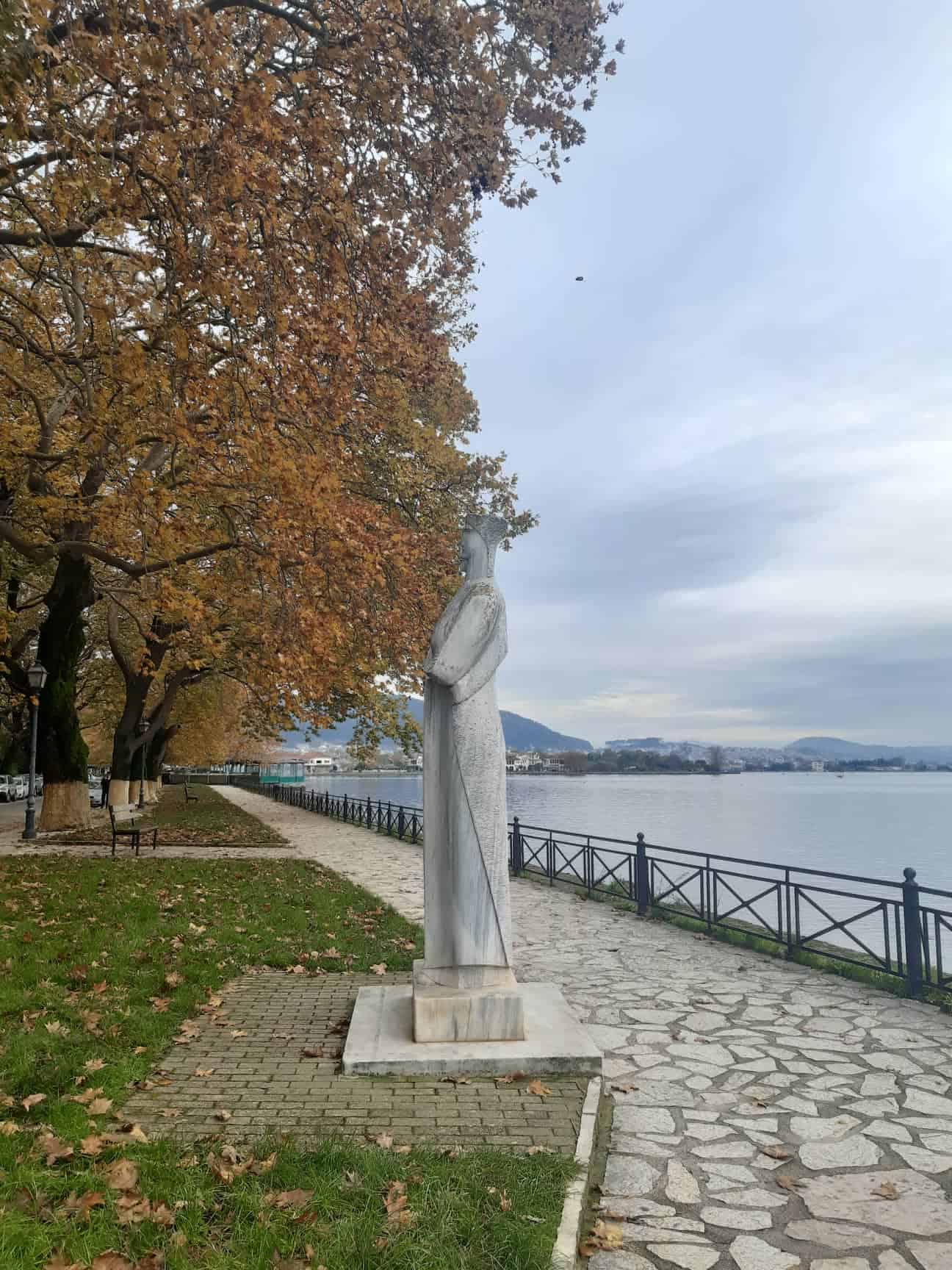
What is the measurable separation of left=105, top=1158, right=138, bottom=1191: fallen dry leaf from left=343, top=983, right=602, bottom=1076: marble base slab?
160 cm

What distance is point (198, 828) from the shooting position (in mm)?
25422

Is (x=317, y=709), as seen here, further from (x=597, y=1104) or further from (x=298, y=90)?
(x=597, y=1104)

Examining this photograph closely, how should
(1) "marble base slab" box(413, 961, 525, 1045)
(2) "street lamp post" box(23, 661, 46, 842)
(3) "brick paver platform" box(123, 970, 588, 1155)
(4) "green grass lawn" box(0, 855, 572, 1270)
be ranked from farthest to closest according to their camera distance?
1. (2) "street lamp post" box(23, 661, 46, 842)
2. (1) "marble base slab" box(413, 961, 525, 1045)
3. (3) "brick paver platform" box(123, 970, 588, 1155)
4. (4) "green grass lawn" box(0, 855, 572, 1270)

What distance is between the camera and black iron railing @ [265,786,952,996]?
803 centimetres

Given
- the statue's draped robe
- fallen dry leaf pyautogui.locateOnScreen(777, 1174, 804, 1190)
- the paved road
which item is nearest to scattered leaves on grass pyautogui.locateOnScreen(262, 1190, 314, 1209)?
the statue's draped robe

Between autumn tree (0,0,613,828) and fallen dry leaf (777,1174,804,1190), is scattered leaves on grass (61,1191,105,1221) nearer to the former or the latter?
fallen dry leaf (777,1174,804,1190)

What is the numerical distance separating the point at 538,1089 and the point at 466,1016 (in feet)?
2.28

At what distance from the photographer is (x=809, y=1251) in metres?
3.53

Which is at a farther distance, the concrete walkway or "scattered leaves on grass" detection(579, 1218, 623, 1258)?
the concrete walkway

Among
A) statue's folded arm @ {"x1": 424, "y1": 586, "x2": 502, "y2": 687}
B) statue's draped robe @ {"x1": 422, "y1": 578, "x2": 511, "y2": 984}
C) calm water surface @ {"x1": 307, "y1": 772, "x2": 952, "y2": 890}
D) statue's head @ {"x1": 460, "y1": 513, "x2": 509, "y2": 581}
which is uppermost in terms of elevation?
statue's head @ {"x1": 460, "y1": 513, "x2": 509, "y2": 581}

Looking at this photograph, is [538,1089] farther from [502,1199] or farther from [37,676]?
[37,676]

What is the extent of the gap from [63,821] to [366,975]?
48.7 ft

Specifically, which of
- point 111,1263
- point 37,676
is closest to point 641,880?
point 111,1263

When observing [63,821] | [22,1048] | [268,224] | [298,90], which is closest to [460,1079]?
[22,1048]
